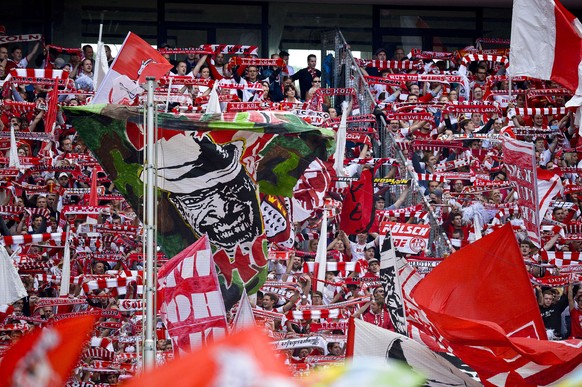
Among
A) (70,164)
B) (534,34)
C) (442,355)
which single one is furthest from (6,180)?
(442,355)

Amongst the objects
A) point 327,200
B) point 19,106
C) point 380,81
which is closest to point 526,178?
point 327,200

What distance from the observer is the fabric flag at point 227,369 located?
425 centimetres

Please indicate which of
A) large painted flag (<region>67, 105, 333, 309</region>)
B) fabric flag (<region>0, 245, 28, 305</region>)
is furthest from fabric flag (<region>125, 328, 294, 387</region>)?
fabric flag (<region>0, 245, 28, 305</region>)

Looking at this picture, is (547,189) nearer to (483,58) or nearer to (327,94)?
(327,94)

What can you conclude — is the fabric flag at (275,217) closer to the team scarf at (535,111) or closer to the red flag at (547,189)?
the red flag at (547,189)

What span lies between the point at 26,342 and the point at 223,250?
358 inches

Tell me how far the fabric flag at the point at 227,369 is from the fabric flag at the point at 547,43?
415 inches

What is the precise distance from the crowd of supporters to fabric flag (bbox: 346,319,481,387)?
4097 millimetres

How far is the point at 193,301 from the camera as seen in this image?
1216 centimetres

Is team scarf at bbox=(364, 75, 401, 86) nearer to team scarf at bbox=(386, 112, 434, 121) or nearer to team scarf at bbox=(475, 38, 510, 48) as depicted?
team scarf at bbox=(386, 112, 434, 121)

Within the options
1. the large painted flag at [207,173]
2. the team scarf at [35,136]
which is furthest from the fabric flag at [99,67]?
the large painted flag at [207,173]

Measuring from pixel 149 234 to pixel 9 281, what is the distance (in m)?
5.23

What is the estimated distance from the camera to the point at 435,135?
74.9ft

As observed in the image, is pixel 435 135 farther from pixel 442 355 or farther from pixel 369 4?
pixel 442 355
